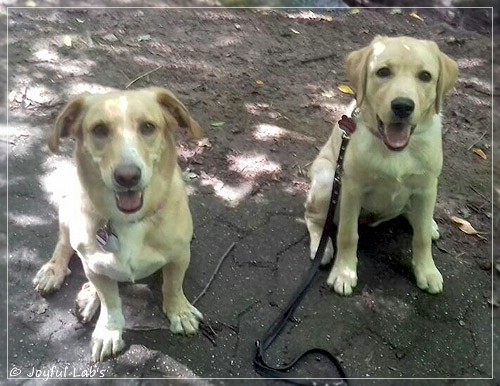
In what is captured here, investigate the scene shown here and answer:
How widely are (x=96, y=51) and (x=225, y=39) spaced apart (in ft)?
1.48

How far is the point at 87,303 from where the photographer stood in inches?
84.8

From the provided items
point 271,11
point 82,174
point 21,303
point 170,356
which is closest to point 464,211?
point 271,11

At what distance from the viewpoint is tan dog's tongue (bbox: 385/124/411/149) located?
2023mm

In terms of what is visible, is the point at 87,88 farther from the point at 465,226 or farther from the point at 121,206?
the point at 465,226

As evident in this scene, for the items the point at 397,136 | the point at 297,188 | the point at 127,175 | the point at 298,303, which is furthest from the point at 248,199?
the point at 127,175

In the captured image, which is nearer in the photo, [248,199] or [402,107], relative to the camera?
[402,107]

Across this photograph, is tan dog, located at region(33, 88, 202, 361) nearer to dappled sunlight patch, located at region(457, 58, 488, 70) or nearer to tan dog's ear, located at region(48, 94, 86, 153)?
tan dog's ear, located at region(48, 94, 86, 153)

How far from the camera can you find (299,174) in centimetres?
264

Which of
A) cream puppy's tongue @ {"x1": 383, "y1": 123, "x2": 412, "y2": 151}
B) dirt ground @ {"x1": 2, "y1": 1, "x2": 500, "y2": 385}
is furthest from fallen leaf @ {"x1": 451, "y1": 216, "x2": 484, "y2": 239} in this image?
cream puppy's tongue @ {"x1": 383, "y1": 123, "x2": 412, "y2": 151}

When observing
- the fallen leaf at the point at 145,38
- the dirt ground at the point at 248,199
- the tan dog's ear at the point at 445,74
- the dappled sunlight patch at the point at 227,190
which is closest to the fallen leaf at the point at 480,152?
the dirt ground at the point at 248,199

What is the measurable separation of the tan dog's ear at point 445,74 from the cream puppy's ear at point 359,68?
0.22m

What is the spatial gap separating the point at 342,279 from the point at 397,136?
0.62 m

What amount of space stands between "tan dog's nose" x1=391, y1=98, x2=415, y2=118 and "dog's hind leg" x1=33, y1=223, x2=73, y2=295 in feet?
3.72

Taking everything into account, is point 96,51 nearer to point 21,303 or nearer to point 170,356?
point 21,303
